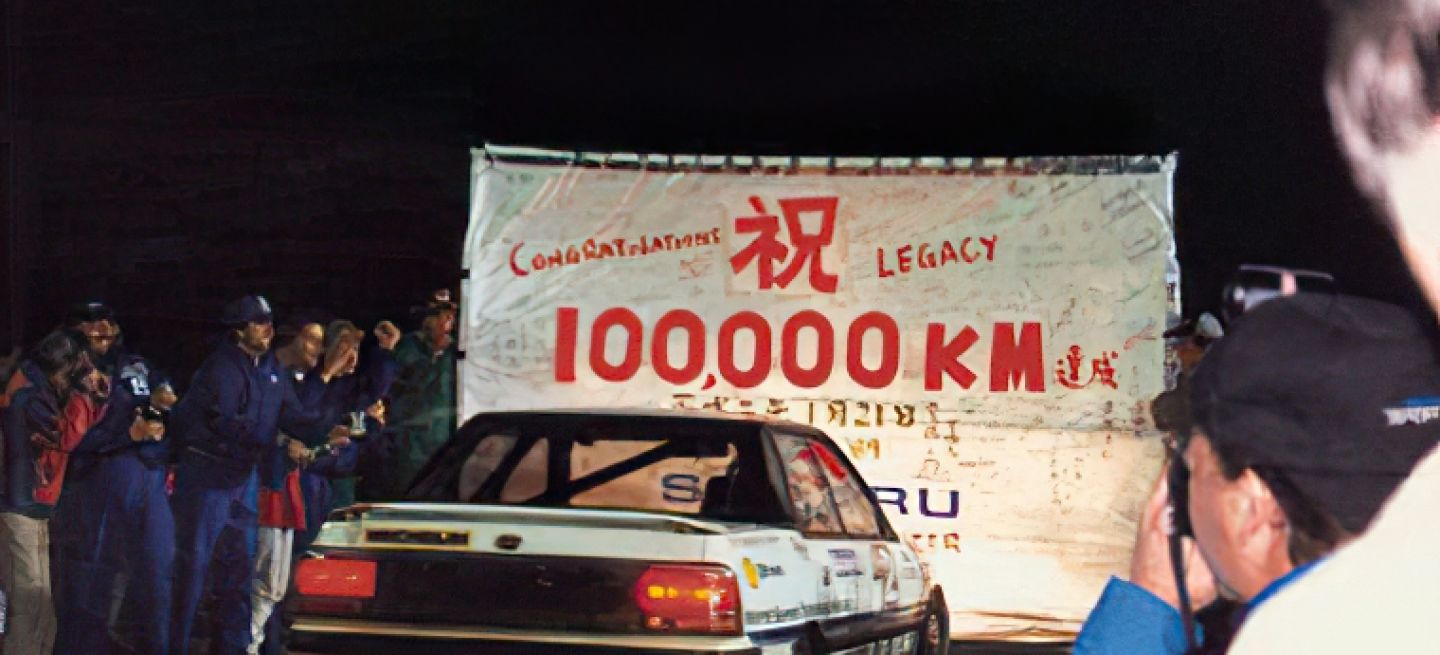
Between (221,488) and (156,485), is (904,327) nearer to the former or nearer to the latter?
(221,488)

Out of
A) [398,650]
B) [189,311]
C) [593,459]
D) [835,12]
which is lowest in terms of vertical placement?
[398,650]

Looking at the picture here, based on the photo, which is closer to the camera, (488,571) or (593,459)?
(488,571)

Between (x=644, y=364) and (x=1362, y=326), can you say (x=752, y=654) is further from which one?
(x=644, y=364)

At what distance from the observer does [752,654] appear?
502 centimetres

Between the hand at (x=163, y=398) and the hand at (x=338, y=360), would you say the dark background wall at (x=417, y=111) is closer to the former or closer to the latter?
the hand at (x=338, y=360)

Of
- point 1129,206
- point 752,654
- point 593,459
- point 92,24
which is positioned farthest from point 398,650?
point 92,24

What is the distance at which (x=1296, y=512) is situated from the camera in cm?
187

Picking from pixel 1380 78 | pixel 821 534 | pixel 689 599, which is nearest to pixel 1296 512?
pixel 689 599

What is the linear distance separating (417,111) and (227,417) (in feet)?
8.88

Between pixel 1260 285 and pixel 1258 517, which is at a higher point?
pixel 1260 285

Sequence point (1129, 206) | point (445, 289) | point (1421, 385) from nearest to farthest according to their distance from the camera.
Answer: point (1421, 385), point (1129, 206), point (445, 289)

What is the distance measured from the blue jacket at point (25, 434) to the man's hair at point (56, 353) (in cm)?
6

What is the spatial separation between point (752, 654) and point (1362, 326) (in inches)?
131

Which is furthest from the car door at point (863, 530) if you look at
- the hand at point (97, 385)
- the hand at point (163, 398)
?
the hand at point (97, 385)
